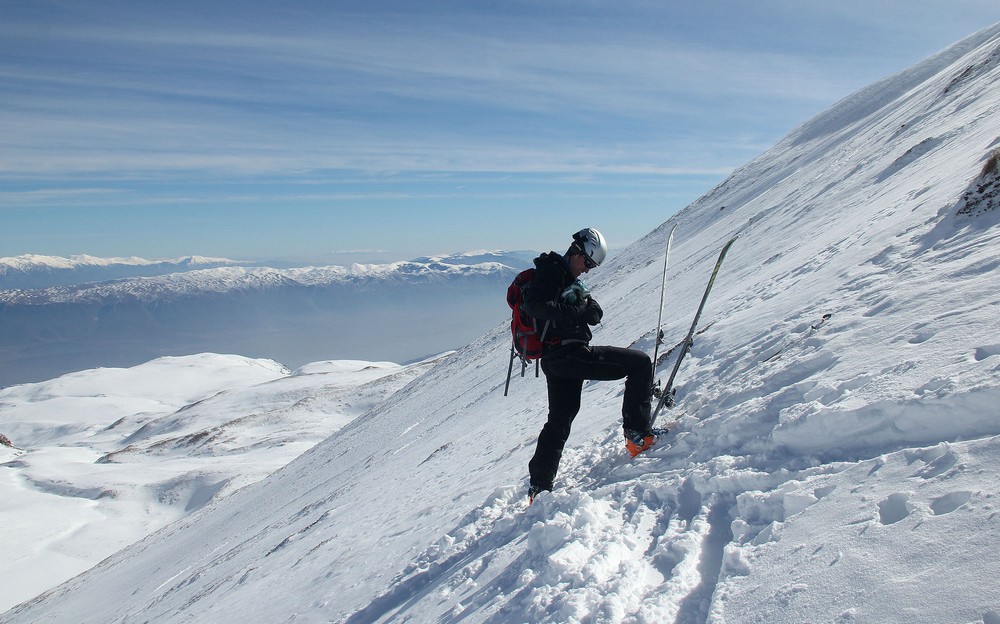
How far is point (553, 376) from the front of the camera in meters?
6.90

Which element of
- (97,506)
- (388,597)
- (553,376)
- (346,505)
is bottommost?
(97,506)

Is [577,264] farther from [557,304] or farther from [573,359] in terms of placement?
[573,359]

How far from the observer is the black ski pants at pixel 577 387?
6.74m

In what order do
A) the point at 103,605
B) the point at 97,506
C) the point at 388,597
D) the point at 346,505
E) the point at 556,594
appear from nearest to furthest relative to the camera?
the point at 556,594, the point at 388,597, the point at 346,505, the point at 103,605, the point at 97,506

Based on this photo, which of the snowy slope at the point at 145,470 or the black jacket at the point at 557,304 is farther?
the snowy slope at the point at 145,470

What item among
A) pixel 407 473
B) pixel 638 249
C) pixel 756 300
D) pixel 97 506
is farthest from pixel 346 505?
pixel 97 506

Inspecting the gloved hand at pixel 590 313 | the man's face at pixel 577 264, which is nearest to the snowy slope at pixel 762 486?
the gloved hand at pixel 590 313

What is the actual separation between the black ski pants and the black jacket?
0.22 m

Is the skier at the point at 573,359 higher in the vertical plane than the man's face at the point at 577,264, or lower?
lower

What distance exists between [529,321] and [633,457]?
1946mm

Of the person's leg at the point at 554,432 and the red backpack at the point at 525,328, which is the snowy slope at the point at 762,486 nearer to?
the person's leg at the point at 554,432

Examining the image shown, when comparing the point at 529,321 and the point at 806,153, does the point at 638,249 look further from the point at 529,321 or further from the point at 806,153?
the point at 529,321

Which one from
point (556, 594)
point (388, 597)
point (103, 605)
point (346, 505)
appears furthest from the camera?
point (103, 605)

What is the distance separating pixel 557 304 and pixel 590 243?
800mm
